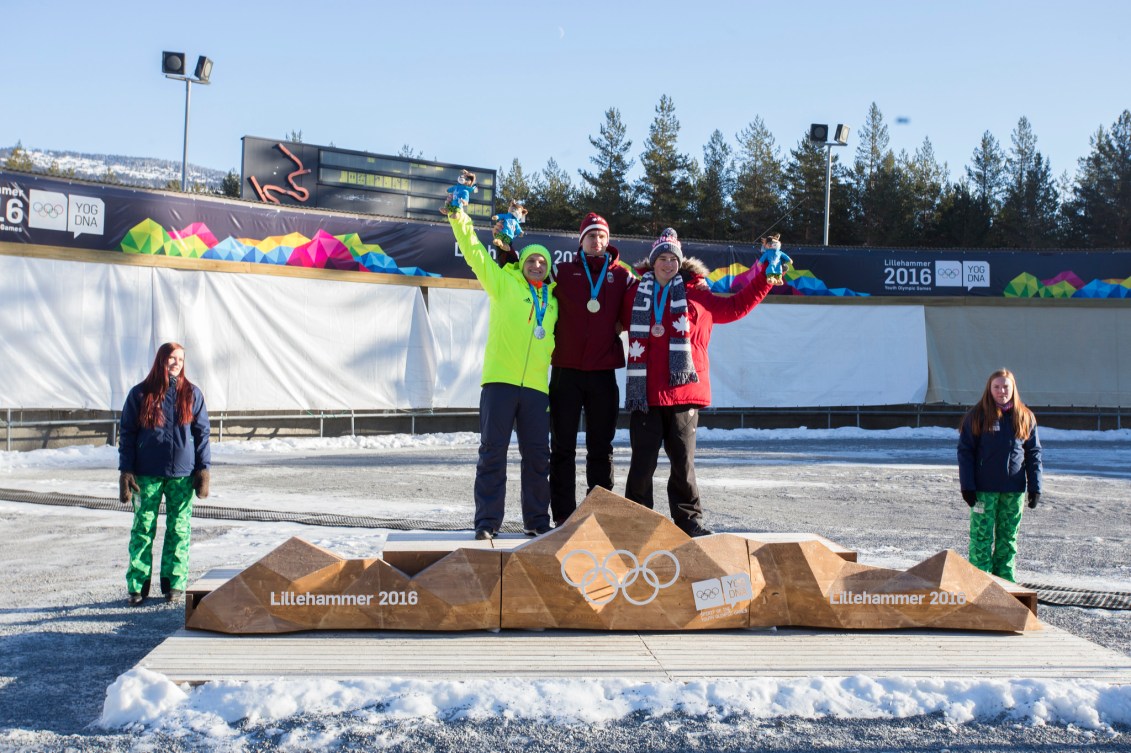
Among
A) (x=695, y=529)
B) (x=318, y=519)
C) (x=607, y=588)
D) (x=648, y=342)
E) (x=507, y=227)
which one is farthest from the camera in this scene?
(x=318, y=519)

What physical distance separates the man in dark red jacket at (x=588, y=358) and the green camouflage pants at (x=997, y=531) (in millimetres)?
2406

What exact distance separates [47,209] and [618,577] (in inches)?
439

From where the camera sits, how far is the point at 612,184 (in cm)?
3894

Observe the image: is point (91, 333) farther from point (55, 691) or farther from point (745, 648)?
point (745, 648)

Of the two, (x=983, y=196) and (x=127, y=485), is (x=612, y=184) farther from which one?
(x=127, y=485)

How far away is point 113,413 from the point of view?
546 inches

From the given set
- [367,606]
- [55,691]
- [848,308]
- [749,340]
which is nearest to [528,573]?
[367,606]

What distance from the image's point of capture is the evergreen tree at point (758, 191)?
39.9 metres

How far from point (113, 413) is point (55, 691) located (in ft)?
35.7

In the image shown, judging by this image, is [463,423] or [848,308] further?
[848,308]

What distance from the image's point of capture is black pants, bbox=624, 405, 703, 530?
5438mm

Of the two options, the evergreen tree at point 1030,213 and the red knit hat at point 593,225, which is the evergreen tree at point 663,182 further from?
the red knit hat at point 593,225

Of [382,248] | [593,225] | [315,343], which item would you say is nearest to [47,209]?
[315,343]

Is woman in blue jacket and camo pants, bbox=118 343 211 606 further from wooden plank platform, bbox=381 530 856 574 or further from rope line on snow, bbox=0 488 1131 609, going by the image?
rope line on snow, bbox=0 488 1131 609
